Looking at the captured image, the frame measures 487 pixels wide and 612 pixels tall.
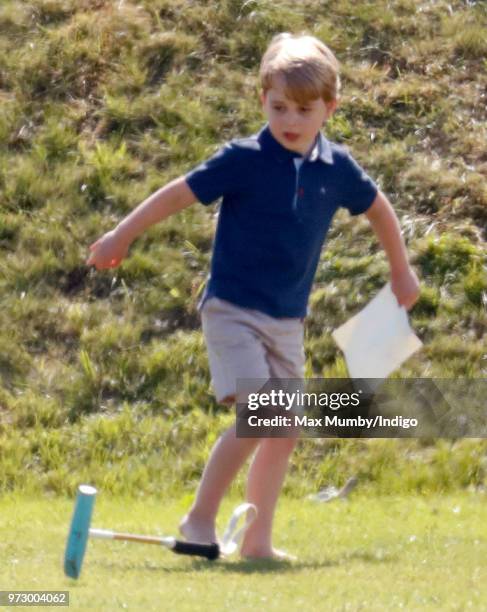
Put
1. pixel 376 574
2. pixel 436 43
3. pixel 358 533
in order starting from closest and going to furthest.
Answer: pixel 376 574
pixel 358 533
pixel 436 43

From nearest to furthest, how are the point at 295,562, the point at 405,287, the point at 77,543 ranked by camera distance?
the point at 77,543
the point at 295,562
the point at 405,287

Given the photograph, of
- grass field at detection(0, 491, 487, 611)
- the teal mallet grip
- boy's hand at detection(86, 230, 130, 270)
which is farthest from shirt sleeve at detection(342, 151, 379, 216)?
the teal mallet grip

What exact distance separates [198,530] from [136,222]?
1108 mm

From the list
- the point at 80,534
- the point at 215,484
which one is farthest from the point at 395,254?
the point at 80,534

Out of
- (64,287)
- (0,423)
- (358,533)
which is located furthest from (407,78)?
(358,533)

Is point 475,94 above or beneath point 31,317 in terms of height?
above

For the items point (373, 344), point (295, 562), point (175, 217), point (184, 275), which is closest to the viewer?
point (295, 562)

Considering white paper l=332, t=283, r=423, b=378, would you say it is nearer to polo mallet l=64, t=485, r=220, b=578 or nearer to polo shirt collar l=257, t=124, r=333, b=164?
polo shirt collar l=257, t=124, r=333, b=164

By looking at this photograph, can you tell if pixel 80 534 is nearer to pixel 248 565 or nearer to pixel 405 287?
pixel 248 565

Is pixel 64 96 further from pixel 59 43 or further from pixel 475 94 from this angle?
pixel 475 94

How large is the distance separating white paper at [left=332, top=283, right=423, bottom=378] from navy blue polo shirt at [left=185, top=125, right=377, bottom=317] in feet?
0.76

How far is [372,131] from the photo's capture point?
29.9 ft

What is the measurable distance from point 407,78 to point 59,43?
7.40 feet

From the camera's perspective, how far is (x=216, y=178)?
5.28 m
